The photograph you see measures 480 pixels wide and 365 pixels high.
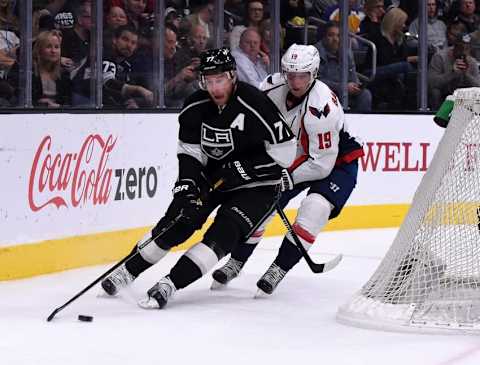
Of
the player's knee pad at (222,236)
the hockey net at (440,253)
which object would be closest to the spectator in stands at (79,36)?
the player's knee pad at (222,236)

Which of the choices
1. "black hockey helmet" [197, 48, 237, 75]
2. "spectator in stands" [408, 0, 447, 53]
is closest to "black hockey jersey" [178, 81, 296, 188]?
"black hockey helmet" [197, 48, 237, 75]

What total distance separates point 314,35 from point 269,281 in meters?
3.45

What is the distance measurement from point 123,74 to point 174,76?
0.53 meters

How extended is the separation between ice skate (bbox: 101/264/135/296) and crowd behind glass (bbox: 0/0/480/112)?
114 cm

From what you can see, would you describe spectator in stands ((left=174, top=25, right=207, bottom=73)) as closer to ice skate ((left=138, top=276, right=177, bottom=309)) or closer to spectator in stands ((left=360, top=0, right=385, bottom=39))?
spectator in stands ((left=360, top=0, right=385, bottom=39))

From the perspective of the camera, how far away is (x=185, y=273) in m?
4.77

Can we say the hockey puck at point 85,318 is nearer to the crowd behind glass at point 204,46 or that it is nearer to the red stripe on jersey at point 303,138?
the red stripe on jersey at point 303,138

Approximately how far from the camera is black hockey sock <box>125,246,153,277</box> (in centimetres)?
501

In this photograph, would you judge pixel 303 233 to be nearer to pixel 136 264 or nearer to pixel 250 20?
pixel 136 264

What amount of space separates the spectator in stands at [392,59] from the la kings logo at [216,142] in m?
3.91

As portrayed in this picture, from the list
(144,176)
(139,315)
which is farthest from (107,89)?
(139,315)

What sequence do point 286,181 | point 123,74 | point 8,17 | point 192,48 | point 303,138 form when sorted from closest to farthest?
point 286,181
point 303,138
point 8,17
point 123,74
point 192,48

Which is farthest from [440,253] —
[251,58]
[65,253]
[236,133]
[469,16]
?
[469,16]

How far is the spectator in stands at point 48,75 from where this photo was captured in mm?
6012
